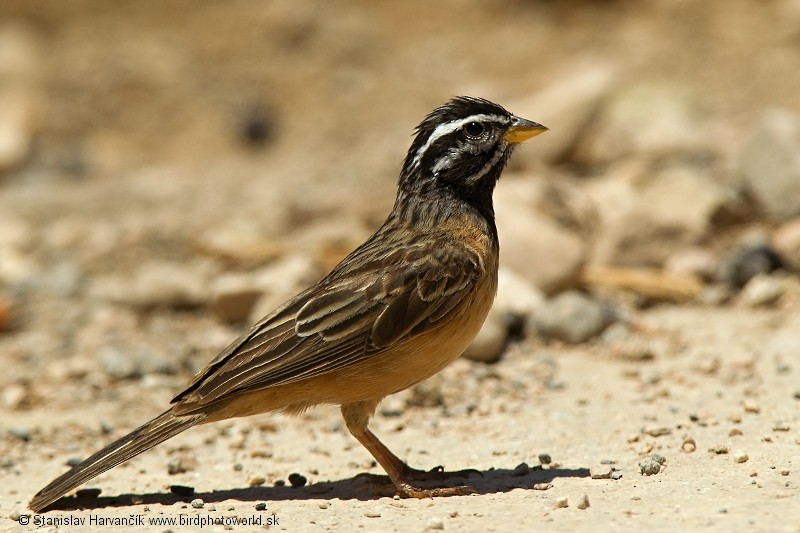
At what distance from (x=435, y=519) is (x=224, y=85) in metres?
13.2

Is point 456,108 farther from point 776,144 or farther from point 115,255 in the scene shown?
point 115,255

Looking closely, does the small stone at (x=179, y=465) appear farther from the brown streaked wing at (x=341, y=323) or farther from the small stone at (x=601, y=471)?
the small stone at (x=601, y=471)

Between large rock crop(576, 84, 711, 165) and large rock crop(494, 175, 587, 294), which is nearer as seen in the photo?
large rock crop(494, 175, 587, 294)

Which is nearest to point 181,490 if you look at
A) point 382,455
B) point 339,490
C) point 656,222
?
point 339,490

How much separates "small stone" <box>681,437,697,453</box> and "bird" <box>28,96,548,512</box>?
4.49ft

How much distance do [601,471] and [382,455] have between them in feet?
4.02

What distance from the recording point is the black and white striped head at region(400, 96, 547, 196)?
7145 mm

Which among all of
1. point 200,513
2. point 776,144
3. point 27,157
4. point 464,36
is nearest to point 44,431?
point 200,513

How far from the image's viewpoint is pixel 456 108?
715cm

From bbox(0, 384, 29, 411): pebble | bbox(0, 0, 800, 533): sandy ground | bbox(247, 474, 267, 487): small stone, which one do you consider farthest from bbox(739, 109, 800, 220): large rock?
bbox(0, 384, 29, 411): pebble

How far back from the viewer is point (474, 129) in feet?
23.5

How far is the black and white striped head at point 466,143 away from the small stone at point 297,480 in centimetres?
191

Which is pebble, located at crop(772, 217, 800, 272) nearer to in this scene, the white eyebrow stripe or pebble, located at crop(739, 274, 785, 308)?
pebble, located at crop(739, 274, 785, 308)

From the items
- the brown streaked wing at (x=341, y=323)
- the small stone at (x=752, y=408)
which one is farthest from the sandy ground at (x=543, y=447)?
the brown streaked wing at (x=341, y=323)
